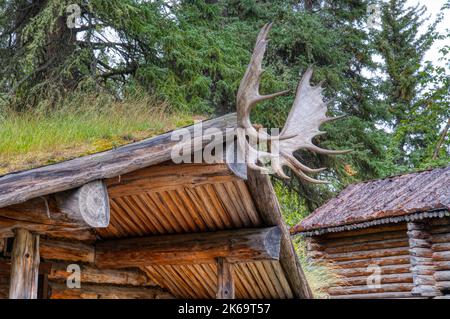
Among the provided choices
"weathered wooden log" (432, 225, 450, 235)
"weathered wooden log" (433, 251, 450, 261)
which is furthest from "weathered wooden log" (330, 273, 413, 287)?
"weathered wooden log" (432, 225, 450, 235)

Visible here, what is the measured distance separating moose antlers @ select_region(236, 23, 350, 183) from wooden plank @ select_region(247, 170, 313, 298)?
597mm

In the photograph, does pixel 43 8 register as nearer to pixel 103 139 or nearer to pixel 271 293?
pixel 103 139

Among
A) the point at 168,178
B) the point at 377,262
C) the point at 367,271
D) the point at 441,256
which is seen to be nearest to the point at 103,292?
the point at 168,178

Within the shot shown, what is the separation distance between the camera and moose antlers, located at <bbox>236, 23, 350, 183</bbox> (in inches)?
213

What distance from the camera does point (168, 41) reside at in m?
15.0

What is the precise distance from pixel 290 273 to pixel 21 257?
10.2 feet

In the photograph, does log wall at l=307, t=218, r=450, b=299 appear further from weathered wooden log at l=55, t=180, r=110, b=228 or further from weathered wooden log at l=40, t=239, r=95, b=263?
weathered wooden log at l=55, t=180, r=110, b=228

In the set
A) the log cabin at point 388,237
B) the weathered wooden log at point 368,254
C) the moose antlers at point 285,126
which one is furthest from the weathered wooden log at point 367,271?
the moose antlers at point 285,126

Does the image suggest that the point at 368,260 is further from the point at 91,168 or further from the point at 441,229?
the point at 91,168

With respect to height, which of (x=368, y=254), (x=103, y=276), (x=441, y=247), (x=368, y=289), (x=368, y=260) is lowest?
(x=103, y=276)

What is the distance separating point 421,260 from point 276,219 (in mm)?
9589

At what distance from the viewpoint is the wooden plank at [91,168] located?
489 cm

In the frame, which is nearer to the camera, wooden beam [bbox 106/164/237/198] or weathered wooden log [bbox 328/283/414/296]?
wooden beam [bbox 106/164/237/198]

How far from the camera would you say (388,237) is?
16.5 meters
